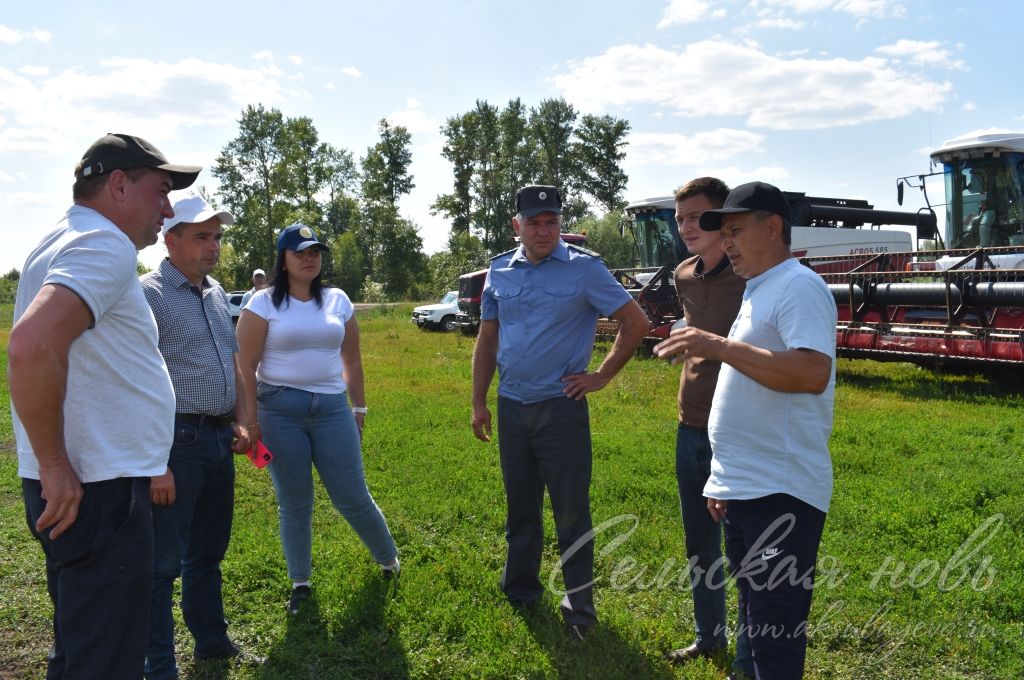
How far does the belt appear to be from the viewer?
3.33 m

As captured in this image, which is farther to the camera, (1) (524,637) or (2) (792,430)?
(1) (524,637)

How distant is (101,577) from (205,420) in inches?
48.7

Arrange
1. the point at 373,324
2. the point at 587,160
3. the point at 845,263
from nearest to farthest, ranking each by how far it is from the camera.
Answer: the point at 845,263 < the point at 373,324 < the point at 587,160

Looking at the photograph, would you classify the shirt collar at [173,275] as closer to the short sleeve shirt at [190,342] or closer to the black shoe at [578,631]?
the short sleeve shirt at [190,342]

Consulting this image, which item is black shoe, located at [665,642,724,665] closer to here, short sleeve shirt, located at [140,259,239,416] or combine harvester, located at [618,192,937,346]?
short sleeve shirt, located at [140,259,239,416]

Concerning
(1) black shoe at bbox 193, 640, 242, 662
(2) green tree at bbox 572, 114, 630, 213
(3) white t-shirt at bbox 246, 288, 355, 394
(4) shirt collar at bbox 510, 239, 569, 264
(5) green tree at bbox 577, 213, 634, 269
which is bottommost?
(1) black shoe at bbox 193, 640, 242, 662

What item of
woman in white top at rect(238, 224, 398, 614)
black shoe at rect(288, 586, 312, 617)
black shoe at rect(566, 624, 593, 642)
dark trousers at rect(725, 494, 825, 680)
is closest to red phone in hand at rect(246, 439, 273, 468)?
woman in white top at rect(238, 224, 398, 614)

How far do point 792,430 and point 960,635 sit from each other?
6.11ft

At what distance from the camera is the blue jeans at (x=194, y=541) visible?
3.22 metres

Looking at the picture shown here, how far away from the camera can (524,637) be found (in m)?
3.62

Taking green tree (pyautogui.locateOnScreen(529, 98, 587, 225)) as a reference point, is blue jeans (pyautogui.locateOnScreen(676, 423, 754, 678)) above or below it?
below

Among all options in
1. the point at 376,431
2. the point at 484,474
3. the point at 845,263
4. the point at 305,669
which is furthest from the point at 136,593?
the point at 845,263

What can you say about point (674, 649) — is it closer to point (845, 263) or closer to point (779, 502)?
point (779, 502)

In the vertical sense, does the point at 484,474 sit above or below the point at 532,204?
below
